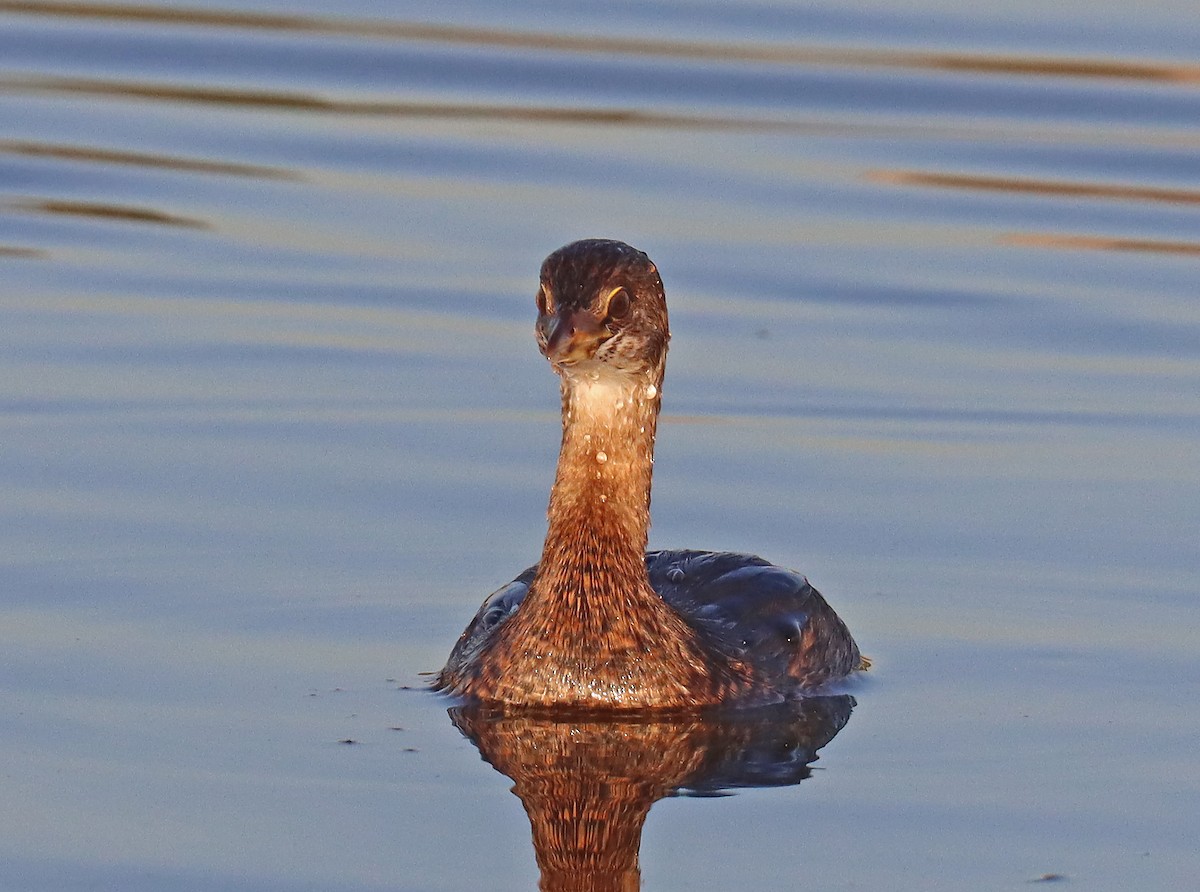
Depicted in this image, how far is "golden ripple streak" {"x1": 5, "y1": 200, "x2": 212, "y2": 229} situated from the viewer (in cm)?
1728

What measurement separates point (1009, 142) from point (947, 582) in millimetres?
10030

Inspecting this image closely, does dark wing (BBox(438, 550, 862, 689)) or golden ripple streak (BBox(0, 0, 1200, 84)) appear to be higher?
golden ripple streak (BBox(0, 0, 1200, 84))

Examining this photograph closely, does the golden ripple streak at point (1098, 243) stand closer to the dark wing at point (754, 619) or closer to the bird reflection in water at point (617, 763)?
the dark wing at point (754, 619)

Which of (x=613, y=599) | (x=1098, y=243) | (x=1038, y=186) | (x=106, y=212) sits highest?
(x=1038, y=186)

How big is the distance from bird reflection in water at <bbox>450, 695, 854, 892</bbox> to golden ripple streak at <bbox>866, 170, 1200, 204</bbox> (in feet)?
31.5

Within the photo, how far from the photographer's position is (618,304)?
9.15 meters

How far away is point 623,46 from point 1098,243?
6.46 metres

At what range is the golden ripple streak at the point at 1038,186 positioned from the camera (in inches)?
735

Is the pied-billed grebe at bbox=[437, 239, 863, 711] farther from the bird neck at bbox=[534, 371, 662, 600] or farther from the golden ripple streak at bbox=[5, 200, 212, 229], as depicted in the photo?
the golden ripple streak at bbox=[5, 200, 212, 229]

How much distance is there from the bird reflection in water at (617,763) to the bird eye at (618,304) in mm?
1323

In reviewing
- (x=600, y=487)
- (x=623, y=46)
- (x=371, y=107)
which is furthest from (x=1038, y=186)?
(x=600, y=487)

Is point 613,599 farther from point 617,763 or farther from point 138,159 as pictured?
point 138,159

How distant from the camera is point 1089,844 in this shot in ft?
25.7

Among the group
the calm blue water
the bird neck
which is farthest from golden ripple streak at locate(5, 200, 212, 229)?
the bird neck
